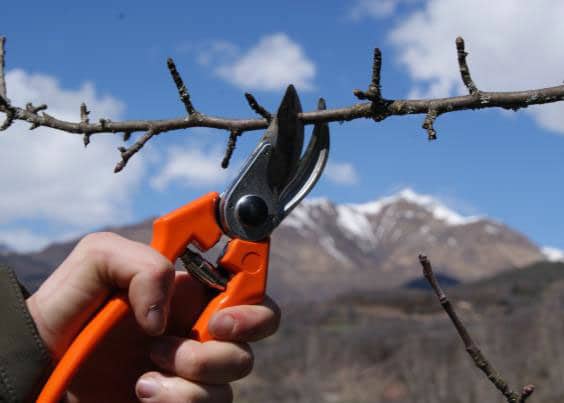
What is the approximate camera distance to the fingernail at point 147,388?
6.26 ft

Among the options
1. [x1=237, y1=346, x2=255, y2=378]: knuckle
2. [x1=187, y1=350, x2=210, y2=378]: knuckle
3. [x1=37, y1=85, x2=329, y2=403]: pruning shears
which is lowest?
[x1=187, y1=350, x2=210, y2=378]: knuckle

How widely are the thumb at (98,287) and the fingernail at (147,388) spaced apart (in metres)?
0.15

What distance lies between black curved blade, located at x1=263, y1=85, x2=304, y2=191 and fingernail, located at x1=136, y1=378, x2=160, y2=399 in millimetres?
698

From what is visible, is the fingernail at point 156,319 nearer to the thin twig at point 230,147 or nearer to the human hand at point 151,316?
the human hand at point 151,316

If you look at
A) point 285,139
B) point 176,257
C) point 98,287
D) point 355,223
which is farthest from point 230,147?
point 355,223

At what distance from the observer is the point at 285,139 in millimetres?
2143

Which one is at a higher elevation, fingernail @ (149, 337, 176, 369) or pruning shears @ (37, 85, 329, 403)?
pruning shears @ (37, 85, 329, 403)

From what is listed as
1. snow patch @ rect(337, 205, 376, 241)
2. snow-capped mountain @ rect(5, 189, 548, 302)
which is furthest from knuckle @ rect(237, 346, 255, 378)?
snow patch @ rect(337, 205, 376, 241)

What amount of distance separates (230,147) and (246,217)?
0.22 meters

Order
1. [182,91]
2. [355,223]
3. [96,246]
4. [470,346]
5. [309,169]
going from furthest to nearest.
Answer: [355,223]
[309,169]
[182,91]
[96,246]
[470,346]

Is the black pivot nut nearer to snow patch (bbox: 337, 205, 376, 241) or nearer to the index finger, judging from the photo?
the index finger

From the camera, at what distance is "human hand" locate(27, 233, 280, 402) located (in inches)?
72.4

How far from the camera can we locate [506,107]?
1852 millimetres

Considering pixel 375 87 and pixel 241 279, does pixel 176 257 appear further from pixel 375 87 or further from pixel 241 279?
pixel 375 87
